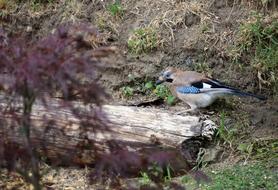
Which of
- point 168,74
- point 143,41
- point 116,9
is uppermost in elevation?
point 116,9

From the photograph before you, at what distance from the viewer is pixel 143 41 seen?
800 centimetres

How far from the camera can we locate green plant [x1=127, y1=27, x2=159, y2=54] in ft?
26.2

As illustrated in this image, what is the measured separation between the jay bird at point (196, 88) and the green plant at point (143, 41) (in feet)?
1.93

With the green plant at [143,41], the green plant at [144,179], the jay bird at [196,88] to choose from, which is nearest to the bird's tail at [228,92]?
the jay bird at [196,88]

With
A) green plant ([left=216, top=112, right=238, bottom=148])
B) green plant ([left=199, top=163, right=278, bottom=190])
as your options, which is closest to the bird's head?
green plant ([left=216, top=112, right=238, bottom=148])

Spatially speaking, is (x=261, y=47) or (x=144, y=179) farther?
(x=261, y=47)

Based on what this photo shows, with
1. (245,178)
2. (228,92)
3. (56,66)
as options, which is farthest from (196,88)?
(56,66)

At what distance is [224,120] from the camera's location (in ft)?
23.1

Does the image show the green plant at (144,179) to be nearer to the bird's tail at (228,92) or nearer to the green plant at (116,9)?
the bird's tail at (228,92)

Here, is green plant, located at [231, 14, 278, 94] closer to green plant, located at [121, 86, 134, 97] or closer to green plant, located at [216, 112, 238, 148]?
green plant, located at [216, 112, 238, 148]

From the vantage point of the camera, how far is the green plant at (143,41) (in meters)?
7.98

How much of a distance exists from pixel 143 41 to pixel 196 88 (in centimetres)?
106

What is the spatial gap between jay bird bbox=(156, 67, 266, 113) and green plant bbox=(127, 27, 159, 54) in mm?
588

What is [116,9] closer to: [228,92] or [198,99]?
[198,99]
